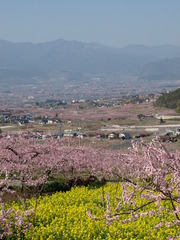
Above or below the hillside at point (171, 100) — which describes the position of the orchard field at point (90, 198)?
above

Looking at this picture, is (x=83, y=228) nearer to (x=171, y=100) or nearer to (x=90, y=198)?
(x=90, y=198)

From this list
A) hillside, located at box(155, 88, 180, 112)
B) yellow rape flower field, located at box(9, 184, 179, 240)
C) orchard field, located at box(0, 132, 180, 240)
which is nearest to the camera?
orchard field, located at box(0, 132, 180, 240)

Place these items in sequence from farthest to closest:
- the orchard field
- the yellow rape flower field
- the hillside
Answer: the hillside < the yellow rape flower field < the orchard field

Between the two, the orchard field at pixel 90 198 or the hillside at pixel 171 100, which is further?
the hillside at pixel 171 100

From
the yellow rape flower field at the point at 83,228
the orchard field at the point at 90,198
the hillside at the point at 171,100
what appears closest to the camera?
the orchard field at the point at 90,198

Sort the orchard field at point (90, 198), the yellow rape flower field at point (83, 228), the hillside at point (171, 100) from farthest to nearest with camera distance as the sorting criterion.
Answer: the hillside at point (171, 100), the yellow rape flower field at point (83, 228), the orchard field at point (90, 198)

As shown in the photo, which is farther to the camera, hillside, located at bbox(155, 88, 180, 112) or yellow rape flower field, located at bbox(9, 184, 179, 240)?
hillside, located at bbox(155, 88, 180, 112)

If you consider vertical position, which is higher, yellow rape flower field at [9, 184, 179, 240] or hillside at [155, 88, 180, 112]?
yellow rape flower field at [9, 184, 179, 240]

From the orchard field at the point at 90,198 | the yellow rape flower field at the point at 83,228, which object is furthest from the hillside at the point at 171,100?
the yellow rape flower field at the point at 83,228

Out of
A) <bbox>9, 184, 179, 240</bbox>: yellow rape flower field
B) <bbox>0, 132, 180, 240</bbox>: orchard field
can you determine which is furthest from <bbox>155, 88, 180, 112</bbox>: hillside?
<bbox>9, 184, 179, 240</bbox>: yellow rape flower field

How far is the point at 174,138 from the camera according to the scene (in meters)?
46.4

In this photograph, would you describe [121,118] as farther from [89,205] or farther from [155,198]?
[155,198]

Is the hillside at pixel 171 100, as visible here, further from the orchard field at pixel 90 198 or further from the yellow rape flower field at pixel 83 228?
the yellow rape flower field at pixel 83 228

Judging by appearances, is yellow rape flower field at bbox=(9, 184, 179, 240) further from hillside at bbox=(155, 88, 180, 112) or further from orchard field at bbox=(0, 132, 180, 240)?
hillside at bbox=(155, 88, 180, 112)
